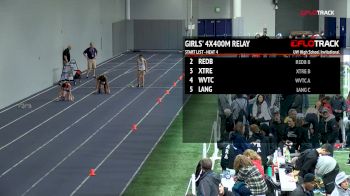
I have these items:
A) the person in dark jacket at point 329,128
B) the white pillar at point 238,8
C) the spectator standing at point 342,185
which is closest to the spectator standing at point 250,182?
the spectator standing at point 342,185

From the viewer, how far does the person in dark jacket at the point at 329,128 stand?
61.8ft

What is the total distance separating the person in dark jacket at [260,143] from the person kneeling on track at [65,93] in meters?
13.3

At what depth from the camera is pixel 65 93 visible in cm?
2930

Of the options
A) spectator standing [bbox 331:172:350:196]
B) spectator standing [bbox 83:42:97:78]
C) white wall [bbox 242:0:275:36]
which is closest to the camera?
spectator standing [bbox 331:172:350:196]

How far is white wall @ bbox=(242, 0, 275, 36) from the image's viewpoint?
44.4 metres

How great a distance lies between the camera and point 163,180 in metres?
17.1

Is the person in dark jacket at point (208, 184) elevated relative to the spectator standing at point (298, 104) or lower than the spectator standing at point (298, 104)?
lower

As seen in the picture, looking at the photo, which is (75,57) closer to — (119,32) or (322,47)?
(119,32)

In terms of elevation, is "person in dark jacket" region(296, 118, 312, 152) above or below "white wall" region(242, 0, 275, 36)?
below

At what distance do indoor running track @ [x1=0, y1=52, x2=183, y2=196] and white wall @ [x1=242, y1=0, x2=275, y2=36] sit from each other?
1130 centimetres

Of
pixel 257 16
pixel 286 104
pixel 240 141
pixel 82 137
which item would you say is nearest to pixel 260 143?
pixel 240 141

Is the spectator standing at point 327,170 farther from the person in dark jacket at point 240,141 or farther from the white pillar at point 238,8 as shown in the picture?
the white pillar at point 238,8

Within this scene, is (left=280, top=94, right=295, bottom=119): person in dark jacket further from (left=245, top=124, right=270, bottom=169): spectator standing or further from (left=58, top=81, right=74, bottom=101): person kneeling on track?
(left=58, top=81, right=74, bottom=101): person kneeling on track
